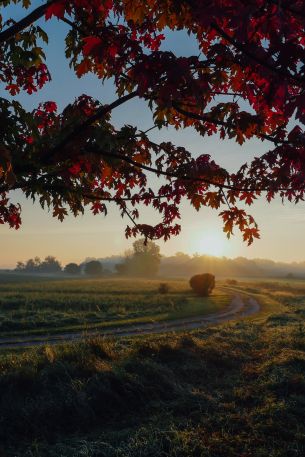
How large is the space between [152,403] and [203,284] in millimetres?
37269

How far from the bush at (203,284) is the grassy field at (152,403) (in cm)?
3252

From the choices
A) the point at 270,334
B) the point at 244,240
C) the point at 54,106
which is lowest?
the point at 270,334

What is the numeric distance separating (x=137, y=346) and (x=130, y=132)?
26.1 feet

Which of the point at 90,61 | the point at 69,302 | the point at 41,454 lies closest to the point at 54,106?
the point at 90,61

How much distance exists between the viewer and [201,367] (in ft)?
36.0

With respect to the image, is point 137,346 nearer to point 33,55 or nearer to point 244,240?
point 244,240

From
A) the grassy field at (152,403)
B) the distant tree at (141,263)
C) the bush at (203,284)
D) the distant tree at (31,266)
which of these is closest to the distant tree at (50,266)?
the distant tree at (31,266)

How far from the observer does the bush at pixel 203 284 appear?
44.8m

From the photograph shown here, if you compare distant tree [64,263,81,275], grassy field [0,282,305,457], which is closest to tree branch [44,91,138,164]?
grassy field [0,282,305,457]

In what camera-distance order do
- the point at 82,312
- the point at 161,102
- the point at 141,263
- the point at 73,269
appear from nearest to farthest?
the point at 161,102
the point at 82,312
the point at 141,263
the point at 73,269

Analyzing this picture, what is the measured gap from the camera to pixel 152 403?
28.3ft

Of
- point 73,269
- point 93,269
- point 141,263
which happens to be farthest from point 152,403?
point 73,269

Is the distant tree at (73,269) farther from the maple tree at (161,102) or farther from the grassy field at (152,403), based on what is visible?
the maple tree at (161,102)

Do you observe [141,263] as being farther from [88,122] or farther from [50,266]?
[88,122]
